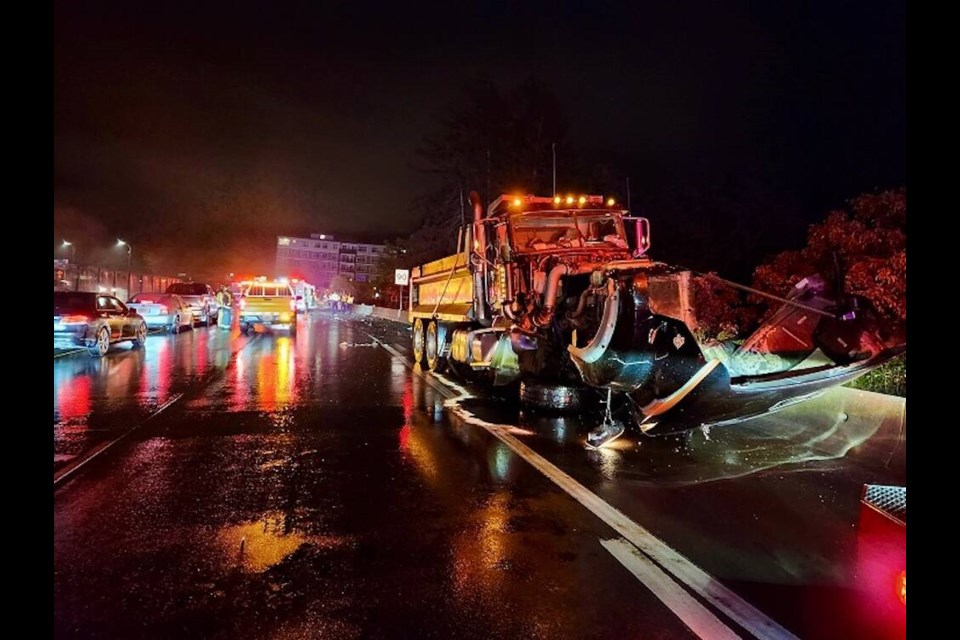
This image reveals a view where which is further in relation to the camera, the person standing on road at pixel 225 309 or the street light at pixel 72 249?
the street light at pixel 72 249

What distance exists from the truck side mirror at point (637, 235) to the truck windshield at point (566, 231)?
208 millimetres

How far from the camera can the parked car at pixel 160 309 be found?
975 inches

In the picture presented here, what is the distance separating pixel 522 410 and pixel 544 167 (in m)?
32.6

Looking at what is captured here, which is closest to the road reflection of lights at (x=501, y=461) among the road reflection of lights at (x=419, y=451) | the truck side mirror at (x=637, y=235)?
the road reflection of lights at (x=419, y=451)

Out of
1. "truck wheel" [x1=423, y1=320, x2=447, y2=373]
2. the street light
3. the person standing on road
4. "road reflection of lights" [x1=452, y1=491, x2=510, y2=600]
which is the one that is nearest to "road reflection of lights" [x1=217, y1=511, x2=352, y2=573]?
"road reflection of lights" [x1=452, y1=491, x2=510, y2=600]

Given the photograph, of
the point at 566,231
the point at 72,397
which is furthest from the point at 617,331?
the point at 72,397

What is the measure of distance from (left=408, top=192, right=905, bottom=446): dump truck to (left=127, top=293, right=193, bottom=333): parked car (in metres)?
16.6

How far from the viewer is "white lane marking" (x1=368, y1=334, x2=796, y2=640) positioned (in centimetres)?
352

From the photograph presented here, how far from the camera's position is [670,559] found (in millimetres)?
4336

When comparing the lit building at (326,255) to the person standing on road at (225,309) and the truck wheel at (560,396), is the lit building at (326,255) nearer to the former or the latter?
the person standing on road at (225,309)

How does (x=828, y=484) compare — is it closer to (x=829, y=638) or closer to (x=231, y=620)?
(x=829, y=638)

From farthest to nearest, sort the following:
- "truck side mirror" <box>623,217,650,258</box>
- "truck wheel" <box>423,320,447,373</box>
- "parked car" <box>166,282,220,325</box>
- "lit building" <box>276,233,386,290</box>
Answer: "lit building" <box>276,233,386,290</box> < "parked car" <box>166,282,220,325</box> < "truck wheel" <box>423,320,447,373</box> < "truck side mirror" <box>623,217,650,258</box>

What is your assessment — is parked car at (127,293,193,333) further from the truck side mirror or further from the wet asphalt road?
the truck side mirror

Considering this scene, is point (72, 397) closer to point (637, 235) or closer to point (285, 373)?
point (285, 373)
